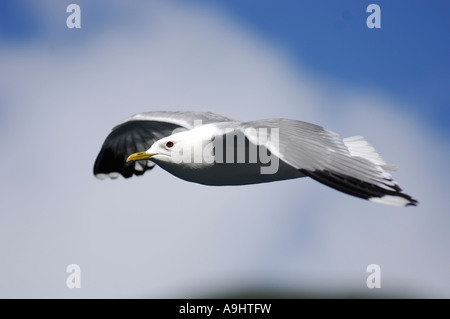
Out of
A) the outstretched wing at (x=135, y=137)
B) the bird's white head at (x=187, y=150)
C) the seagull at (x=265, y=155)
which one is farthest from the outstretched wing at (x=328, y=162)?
the outstretched wing at (x=135, y=137)

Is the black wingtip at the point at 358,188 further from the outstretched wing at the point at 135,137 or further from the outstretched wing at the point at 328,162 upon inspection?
the outstretched wing at the point at 135,137

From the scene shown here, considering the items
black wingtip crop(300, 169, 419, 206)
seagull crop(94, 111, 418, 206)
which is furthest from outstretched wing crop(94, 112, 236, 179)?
black wingtip crop(300, 169, 419, 206)

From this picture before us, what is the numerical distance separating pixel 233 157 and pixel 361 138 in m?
1.26

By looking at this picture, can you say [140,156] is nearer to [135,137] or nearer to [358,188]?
[135,137]

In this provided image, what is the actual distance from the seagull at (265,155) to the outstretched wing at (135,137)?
0.01 meters

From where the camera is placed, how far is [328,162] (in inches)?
132

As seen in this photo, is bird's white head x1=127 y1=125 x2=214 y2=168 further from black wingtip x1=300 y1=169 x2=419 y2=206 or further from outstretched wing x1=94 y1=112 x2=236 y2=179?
black wingtip x1=300 y1=169 x2=419 y2=206

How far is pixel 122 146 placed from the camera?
5734mm

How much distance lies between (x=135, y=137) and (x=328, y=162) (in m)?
2.70

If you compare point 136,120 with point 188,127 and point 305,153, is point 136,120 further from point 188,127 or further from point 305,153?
point 305,153

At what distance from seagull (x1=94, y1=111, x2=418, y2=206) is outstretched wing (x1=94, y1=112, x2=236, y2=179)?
14mm

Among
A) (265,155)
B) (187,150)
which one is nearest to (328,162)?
(265,155)

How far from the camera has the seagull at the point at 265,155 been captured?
3.17m

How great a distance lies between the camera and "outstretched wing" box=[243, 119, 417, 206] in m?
3.07
